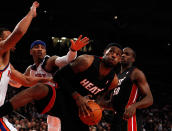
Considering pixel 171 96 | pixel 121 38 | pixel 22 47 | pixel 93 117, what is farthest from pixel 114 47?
pixel 171 96

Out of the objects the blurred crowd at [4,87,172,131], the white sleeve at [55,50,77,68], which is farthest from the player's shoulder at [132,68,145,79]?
the blurred crowd at [4,87,172,131]

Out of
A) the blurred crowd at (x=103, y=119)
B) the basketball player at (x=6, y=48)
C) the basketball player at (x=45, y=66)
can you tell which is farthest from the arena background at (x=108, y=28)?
the basketball player at (x=6, y=48)

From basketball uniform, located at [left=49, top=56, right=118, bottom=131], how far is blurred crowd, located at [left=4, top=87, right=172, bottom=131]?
6326mm

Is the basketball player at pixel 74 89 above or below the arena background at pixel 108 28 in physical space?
below

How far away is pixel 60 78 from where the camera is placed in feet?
10.4

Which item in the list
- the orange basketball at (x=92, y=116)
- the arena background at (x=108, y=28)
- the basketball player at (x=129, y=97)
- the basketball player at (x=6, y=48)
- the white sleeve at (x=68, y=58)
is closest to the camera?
the basketball player at (x=6, y=48)

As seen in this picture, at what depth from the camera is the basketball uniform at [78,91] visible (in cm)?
305

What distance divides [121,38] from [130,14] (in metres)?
2.77

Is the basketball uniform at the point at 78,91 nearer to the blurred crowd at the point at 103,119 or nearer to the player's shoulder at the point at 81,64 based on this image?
the player's shoulder at the point at 81,64

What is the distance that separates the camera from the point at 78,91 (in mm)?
3293

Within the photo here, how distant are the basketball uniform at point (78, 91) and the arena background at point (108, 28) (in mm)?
10028

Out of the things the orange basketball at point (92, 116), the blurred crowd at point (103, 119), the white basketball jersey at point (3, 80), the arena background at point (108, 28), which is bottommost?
the blurred crowd at point (103, 119)

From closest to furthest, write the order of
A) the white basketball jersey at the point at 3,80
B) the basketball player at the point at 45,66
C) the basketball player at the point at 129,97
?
the white basketball jersey at the point at 3,80, the basketball player at the point at 129,97, the basketball player at the point at 45,66

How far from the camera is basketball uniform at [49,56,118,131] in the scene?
10.0 feet
